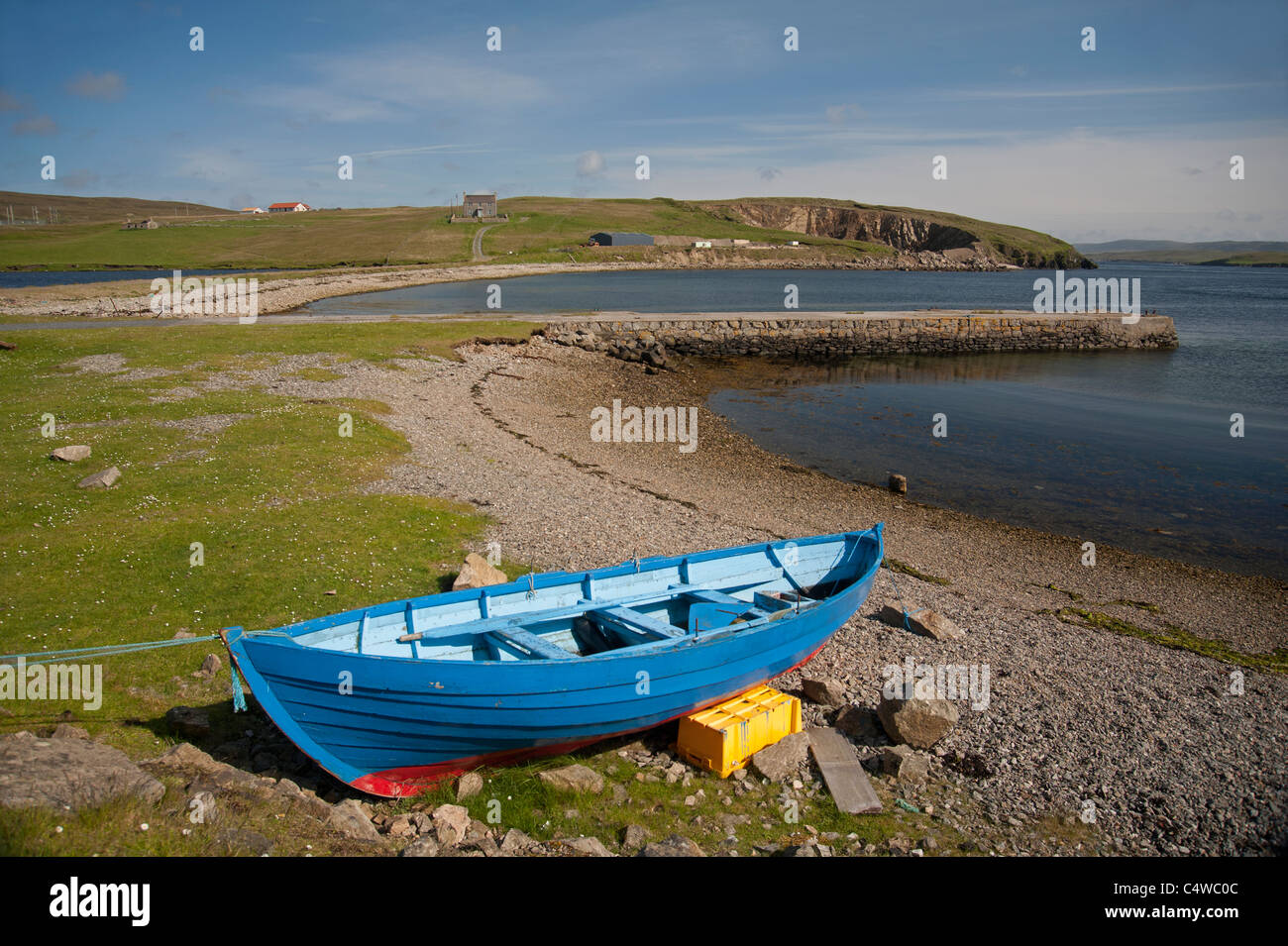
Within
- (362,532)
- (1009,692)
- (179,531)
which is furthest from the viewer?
(362,532)

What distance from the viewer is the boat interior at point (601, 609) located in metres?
10.2

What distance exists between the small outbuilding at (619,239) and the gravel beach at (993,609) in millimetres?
148176

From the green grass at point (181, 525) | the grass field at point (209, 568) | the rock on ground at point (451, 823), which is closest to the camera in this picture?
the rock on ground at point (451, 823)

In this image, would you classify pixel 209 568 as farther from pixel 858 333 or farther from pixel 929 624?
pixel 858 333

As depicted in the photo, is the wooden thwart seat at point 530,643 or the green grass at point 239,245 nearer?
the wooden thwart seat at point 530,643

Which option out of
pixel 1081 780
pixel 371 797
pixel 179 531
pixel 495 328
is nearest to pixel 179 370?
pixel 179 531

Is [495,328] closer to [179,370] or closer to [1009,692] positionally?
[179,370]

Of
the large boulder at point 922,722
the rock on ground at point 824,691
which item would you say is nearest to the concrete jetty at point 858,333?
the rock on ground at point 824,691

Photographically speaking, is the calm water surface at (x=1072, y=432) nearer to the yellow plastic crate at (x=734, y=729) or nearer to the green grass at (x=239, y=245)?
the yellow plastic crate at (x=734, y=729)

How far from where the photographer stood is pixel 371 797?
944 cm

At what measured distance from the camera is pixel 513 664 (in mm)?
9023

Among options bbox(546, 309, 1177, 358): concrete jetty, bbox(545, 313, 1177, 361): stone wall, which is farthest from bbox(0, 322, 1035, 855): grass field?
bbox(546, 309, 1177, 358): concrete jetty

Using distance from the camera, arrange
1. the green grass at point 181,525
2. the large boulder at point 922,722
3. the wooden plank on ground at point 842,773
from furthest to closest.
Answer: the green grass at point 181,525
the large boulder at point 922,722
the wooden plank on ground at point 842,773

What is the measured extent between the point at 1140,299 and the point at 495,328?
109549 millimetres
